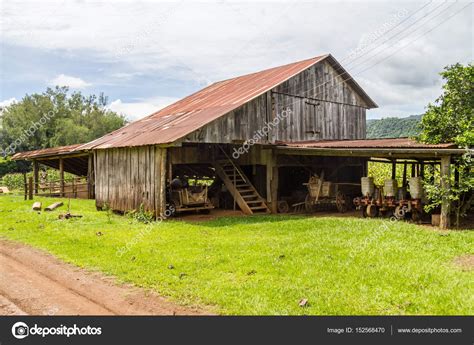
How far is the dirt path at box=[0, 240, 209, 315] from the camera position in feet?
23.7

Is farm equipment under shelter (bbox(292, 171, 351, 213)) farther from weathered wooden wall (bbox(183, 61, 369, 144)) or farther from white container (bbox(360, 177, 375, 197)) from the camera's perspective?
weathered wooden wall (bbox(183, 61, 369, 144))

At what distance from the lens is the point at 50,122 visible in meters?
62.8

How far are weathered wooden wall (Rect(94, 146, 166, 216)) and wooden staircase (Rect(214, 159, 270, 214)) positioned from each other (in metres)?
3.74

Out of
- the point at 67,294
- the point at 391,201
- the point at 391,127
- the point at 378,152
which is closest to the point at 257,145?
the point at 378,152

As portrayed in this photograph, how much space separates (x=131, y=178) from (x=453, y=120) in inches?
523

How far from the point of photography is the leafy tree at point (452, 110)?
48.6 feet

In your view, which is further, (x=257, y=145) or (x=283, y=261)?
(x=257, y=145)

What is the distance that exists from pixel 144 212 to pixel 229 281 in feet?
34.2

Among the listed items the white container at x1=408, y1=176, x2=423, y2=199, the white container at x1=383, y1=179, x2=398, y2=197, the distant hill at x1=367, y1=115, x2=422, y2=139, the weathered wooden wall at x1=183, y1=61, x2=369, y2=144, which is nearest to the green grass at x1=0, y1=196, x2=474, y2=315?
the white container at x1=408, y1=176, x2=423, y2=199

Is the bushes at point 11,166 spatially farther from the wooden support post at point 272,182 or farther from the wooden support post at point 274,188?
the wooden support post at point 274,188

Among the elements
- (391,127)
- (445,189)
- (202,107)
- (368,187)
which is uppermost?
(391,127)

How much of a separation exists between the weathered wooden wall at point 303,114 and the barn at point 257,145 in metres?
0.05

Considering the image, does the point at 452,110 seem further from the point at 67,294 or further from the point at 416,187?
the point at 67,294
